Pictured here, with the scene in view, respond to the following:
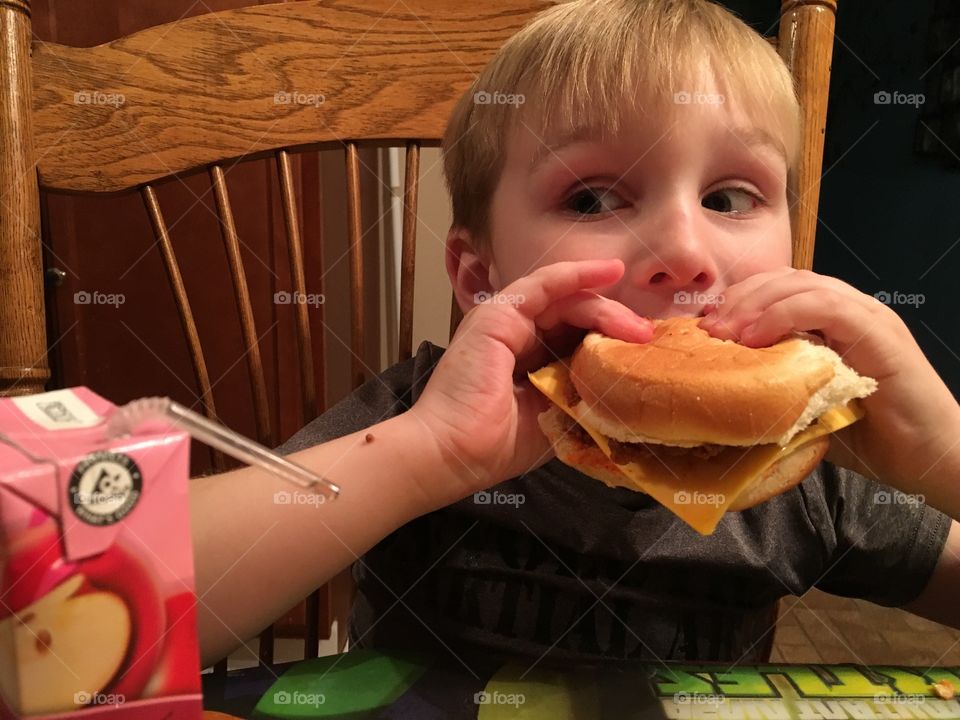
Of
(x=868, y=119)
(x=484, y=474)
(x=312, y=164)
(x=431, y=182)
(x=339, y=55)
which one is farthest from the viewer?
(x=868, y=119)

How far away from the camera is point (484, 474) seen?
1.87ft

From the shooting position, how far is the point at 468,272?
2.52 ft

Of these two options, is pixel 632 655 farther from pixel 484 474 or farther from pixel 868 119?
pixel 868 119

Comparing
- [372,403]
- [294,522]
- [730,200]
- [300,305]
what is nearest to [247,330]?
[300,305]

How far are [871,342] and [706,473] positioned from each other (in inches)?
8.3

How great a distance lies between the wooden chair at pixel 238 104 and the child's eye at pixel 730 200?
199 mm

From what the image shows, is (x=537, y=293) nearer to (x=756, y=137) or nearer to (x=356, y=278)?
(x=756, y=137)

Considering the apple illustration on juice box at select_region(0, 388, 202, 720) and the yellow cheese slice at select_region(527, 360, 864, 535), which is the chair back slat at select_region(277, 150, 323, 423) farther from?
the apple illustration on juice box at select_region(0, 388, 202, 720)

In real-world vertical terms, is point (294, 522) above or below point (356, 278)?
below

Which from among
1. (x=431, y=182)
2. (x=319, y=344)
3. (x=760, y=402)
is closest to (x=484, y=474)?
(x=760, y=402)

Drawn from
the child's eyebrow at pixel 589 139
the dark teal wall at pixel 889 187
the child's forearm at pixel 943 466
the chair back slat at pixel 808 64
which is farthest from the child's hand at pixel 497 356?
the dark teal wall at pixel 889 187

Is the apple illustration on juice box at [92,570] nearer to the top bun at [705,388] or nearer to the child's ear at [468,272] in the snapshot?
the top bun at [705,388]

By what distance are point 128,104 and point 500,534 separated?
2.20 ft

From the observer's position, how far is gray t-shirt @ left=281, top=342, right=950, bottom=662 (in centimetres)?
70
